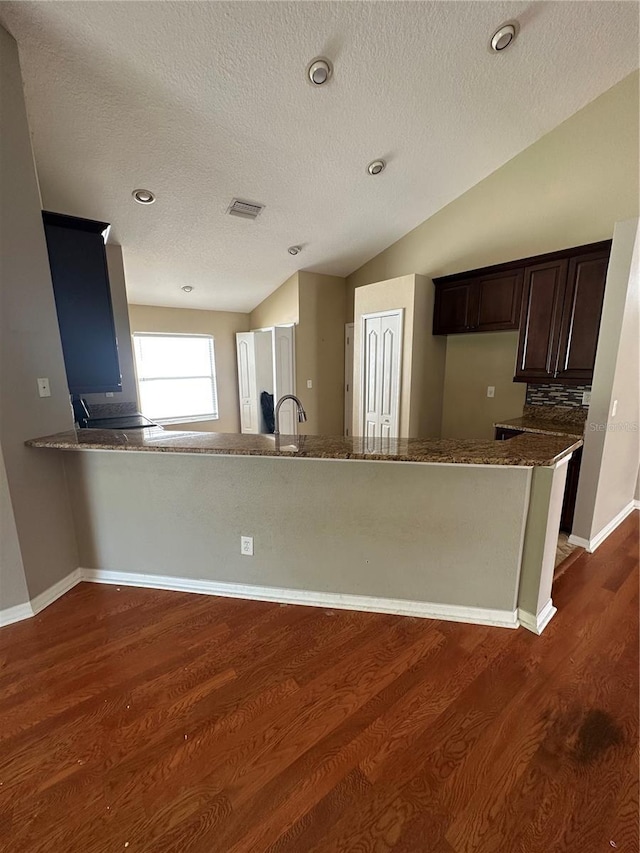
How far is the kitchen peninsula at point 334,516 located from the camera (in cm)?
168

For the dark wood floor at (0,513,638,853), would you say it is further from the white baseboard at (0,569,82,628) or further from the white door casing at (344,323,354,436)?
→ the white door casing at (344,323,354,436)

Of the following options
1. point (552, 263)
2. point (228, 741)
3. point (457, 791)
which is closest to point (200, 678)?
point (228, 741)

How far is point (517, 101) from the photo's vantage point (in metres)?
2.44

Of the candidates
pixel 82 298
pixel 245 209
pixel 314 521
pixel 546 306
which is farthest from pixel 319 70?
pixel 314 521

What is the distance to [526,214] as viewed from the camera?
10.2ft

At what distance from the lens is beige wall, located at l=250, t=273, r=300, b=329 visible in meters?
4.69

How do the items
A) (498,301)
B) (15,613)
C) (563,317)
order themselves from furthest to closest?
(498,301) → (563,317) → (15,613)

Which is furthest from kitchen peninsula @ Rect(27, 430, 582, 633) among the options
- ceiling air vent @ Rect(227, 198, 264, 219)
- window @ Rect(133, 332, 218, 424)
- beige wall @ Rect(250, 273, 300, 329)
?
window @ Rect(133, 332, 218, 424)

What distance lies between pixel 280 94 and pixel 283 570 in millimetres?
2829

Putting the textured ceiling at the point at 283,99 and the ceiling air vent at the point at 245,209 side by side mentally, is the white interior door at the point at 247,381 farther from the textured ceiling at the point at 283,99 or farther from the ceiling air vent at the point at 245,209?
the ceiling air vent at the point at 245,209

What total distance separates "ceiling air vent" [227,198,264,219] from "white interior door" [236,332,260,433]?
8.32ft

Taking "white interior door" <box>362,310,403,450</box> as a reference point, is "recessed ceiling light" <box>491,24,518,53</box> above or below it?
above

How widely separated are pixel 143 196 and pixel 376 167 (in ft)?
6.23

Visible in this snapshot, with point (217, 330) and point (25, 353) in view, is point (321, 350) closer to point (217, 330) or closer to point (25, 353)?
point (217, 330)
